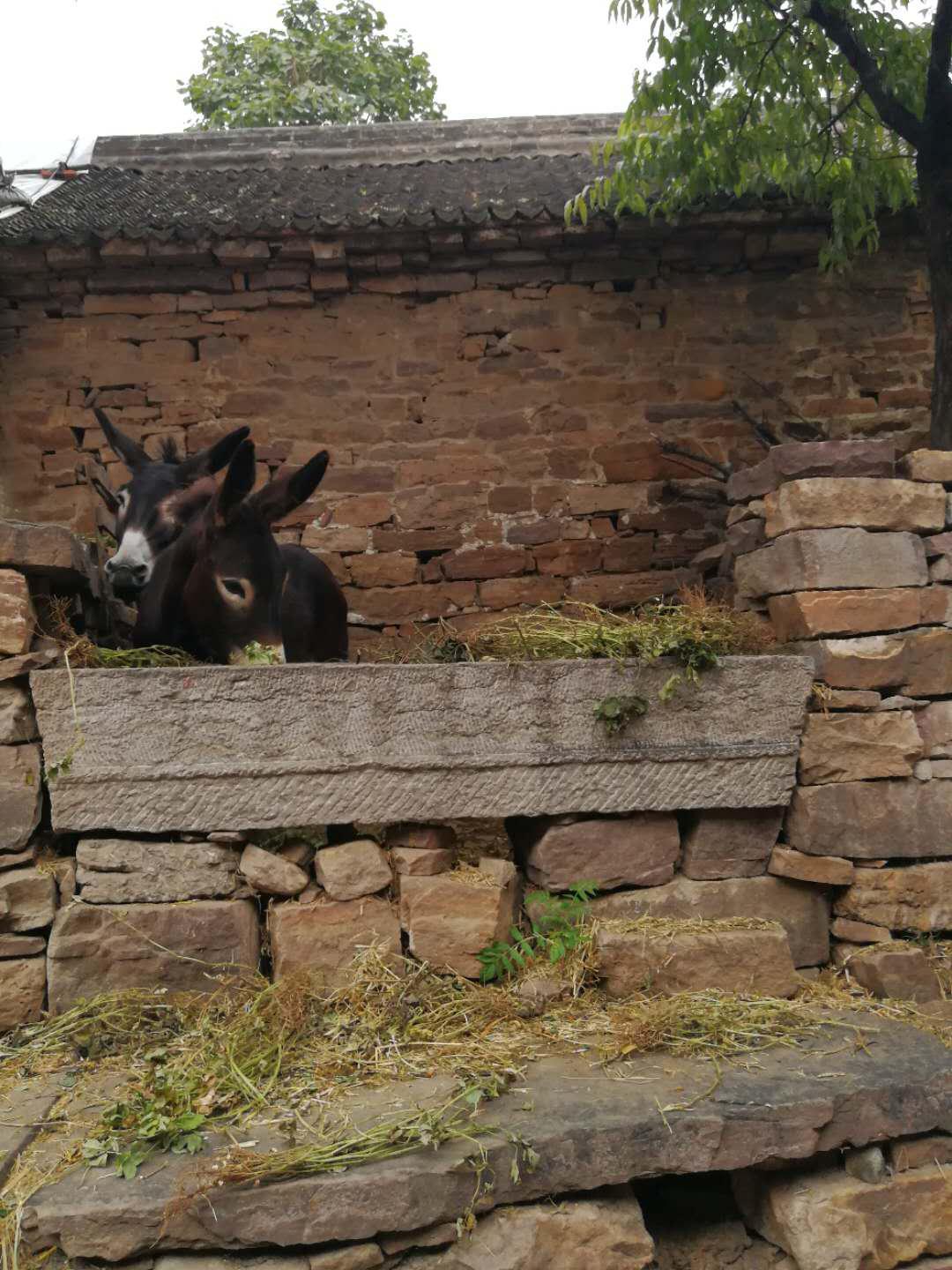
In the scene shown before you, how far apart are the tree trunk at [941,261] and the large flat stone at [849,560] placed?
157 cm

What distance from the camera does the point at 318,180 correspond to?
798cm

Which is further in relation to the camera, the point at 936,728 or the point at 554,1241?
the point at 936,728

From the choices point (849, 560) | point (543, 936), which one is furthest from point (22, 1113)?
point (849, 560)

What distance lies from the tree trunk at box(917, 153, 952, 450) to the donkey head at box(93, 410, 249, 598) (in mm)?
3575

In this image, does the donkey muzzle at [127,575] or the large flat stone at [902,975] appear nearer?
the large flat stone at [902,975]

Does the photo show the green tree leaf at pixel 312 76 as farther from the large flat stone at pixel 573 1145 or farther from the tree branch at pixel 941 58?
the large flat stone at pixel 573 1145

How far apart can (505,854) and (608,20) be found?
4.08 m

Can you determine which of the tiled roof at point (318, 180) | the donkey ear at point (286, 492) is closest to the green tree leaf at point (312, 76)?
the tiled roof at point (318, 180)

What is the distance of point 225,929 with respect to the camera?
11.5 ft

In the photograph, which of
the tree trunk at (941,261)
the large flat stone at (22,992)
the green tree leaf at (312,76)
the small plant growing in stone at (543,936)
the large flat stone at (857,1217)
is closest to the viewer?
the large flat stone at (857,1217)

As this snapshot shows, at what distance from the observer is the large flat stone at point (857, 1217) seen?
2.98 metres

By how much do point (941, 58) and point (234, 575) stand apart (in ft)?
14.4

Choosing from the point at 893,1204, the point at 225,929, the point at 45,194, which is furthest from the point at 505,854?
the point at 45,194

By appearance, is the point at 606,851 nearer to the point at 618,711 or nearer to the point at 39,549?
the point at 618,711
